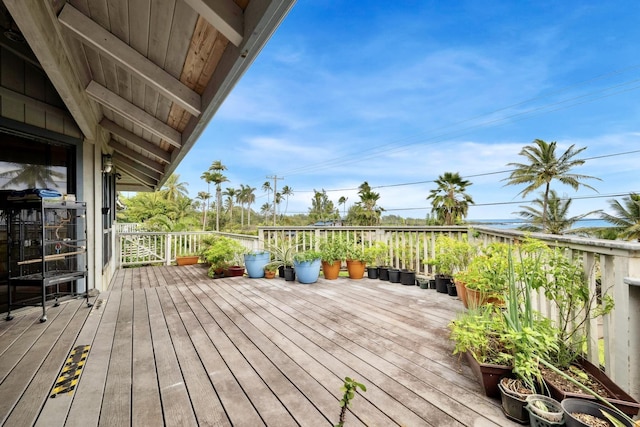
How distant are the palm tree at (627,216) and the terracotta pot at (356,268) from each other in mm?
23447

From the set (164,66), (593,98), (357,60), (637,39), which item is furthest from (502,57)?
(164,66)

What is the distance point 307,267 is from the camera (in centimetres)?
429

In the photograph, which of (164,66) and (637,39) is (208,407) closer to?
(164,66)

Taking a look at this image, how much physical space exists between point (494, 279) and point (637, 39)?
198ft

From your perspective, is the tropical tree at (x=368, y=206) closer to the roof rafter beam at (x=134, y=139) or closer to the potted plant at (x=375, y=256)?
the potted plant at (x=375, y=256)

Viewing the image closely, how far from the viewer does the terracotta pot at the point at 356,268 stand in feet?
15.0

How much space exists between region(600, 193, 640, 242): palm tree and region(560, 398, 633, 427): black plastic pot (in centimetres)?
2508

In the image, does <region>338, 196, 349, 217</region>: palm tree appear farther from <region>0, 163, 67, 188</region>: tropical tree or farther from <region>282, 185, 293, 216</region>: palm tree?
<region>0, 163, 67, 188</region>: tropical tree

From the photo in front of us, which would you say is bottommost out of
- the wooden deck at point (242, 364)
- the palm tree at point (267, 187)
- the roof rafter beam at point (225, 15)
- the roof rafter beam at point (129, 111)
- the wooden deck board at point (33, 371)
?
the wooden deck at point (242, 364)

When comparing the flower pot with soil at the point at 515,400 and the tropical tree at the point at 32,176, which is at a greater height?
the tropical tree at the point at 32,176

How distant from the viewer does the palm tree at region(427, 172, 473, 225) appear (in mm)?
20781

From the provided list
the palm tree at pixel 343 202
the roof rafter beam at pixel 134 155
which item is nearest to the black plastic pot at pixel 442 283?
the roof rafter beam at pixel 134 155

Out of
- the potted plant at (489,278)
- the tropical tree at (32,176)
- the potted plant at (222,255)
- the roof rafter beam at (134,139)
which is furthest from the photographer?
the potted plant at (222,255)

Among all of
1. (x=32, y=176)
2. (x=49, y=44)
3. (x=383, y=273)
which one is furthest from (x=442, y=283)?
(x=32, y=176)
